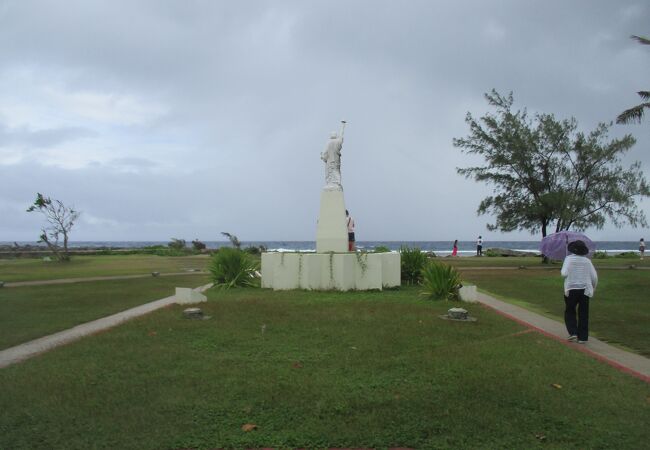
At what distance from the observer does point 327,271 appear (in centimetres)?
1471

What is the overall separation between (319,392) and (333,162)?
11.1 metres

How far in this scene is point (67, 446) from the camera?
429cm

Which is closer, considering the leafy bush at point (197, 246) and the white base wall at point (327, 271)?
the white base wall at point (327, 271)

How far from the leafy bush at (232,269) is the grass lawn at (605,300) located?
7.25 meters

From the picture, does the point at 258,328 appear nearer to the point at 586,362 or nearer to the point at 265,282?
the point at 586,362

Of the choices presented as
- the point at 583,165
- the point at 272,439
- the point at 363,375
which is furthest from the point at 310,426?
the point at 583,165

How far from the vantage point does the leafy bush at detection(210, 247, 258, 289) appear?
16125 mm

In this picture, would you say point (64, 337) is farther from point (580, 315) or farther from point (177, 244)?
point (177, 244)

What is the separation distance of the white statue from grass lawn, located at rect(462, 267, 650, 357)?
5.62 metres

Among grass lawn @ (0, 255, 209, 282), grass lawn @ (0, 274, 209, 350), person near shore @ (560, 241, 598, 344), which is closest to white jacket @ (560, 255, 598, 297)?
person near shore @ (560, 241, 598, 344)

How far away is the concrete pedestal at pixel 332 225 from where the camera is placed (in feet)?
51.3

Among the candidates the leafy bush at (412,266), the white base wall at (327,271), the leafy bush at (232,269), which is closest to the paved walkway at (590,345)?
the white base wall at (327,271)

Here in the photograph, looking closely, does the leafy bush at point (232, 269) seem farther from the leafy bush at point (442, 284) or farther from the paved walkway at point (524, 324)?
the leafy bush at point (442, 284)

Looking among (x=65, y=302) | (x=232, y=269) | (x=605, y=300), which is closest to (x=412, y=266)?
(x=605, y=300)
